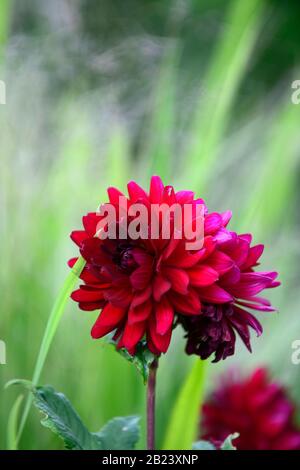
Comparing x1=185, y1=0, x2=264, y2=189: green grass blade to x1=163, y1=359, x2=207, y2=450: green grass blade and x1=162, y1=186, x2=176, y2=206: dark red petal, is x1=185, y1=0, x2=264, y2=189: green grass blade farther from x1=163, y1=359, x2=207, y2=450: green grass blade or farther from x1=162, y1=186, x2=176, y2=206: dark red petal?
x1=162, y1=186, x2=176, y2=206: dark red petal

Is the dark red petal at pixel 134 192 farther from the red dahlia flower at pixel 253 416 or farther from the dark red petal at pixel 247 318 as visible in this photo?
the red dahlia flower at pixel 253 416

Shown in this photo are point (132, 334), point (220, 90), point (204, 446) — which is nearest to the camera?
point (132, 334)

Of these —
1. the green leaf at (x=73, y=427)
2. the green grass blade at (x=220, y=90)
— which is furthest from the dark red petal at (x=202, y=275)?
the green grass blade at (x=220, y=90)

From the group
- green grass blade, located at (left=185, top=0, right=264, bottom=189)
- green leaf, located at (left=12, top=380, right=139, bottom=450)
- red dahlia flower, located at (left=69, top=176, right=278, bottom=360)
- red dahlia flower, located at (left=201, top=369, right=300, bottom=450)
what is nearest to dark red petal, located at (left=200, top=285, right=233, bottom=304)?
red dahlia flower, located at (left=69, top=176, right=278, bottom=360)

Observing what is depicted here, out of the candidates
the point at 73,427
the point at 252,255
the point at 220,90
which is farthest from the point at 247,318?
the point at 220,90

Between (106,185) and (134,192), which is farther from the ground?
(106,185)

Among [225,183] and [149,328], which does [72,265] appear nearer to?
[149,328]

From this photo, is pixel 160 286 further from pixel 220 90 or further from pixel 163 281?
pixel 220 90

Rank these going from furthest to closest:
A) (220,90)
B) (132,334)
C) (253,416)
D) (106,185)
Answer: (106,185), (220,90), (253,416), (132,334)
